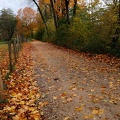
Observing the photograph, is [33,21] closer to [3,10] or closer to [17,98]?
[3,10]

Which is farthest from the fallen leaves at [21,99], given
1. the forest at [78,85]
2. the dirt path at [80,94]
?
the dirt path at [80,94]

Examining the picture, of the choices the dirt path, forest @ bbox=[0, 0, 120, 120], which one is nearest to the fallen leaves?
forest @ bbox=[0, 0, 120, 120]

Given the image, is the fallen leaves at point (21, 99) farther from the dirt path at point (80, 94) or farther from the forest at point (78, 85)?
the dirt path at point (80, 94)

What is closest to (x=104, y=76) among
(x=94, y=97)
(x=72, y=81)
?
(x=72, y=81)

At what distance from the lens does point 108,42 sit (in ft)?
45.5

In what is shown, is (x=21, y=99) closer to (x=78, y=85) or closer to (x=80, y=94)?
(x=80, y=94)

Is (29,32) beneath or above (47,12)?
beneath

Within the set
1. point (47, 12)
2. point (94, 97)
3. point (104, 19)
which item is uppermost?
point (47, 12)

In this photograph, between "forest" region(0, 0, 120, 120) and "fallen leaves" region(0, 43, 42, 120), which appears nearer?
"fallen leaves" region(0, 43, 42, 120)

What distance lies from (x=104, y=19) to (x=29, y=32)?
55.2 metres

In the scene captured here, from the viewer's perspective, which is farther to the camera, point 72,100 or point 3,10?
point 3,10

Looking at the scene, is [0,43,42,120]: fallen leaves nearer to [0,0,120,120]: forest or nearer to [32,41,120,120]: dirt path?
[0,0,120,120]: forest

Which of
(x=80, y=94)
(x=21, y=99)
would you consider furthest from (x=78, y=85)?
(x=21, y=99)

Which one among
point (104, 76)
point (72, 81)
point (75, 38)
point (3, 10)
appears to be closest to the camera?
point (72, 81)
